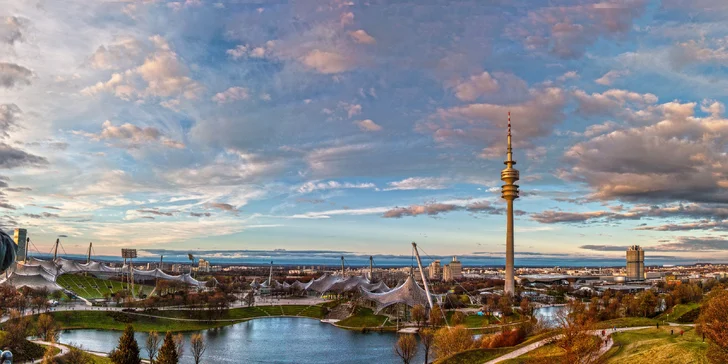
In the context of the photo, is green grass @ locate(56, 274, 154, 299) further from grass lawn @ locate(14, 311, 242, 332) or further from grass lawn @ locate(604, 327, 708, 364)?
grass lawn @ locate(604, 327, 708, 364)

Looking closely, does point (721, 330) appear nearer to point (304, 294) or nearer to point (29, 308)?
point (29, 308)

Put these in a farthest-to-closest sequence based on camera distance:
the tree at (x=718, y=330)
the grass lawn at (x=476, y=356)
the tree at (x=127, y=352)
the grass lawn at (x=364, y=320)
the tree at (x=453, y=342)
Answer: the grass lawn at (x=364, y=320) < the tree at (x=453, y=342) < the grass lawn at (x=476, y=356) < the tree at (x=127, y=352) < the tree at (x=718, y=330)

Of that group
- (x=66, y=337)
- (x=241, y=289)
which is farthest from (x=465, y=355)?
(x=241, y=289)

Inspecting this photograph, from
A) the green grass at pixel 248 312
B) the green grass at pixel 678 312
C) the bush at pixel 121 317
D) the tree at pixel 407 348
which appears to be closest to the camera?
the tree at pixel 407 348

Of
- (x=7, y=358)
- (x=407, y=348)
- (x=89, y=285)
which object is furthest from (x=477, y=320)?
(x=89, y=285)

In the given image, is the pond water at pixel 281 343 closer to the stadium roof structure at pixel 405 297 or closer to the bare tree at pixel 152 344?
the bare tree at pixel 152 344

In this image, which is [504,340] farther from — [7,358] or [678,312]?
[7,358]

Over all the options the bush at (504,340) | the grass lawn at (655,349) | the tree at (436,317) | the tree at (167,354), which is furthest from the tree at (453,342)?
the tree at (436,317)
